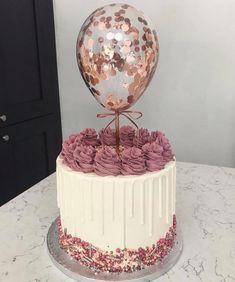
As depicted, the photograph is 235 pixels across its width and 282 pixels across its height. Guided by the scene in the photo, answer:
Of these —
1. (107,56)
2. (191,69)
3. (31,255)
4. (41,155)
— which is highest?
(107,56)

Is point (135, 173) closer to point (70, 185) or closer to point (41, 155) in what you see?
point (70, 185)

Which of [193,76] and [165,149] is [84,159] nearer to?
[165,149]

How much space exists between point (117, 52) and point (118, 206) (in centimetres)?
36

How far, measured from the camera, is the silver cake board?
2.81ft

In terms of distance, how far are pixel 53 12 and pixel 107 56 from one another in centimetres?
153

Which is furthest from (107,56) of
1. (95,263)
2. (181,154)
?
(181,154)

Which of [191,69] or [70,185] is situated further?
[191,69]

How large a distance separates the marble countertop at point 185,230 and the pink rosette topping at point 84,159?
26 centimetres

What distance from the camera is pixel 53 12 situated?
221 cm

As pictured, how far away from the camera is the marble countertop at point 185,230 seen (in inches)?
34.6

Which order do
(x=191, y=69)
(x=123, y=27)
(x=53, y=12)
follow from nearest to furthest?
(x=123, y=27) → (x=191, y=69) → (x=53, y=12)

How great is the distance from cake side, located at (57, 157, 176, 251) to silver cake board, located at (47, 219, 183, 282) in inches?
2.3

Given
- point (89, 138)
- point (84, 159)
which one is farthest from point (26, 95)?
point (84, 159)

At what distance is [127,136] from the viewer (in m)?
1.05
